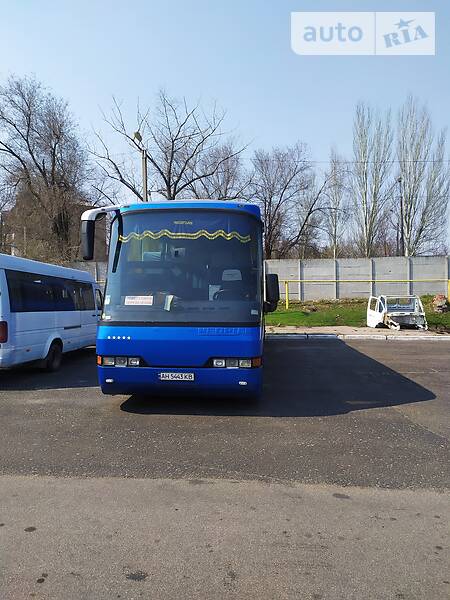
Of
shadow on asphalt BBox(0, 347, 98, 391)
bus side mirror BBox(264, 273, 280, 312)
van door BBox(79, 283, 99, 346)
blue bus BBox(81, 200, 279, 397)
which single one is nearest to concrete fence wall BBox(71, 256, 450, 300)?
van door BBox(79, 283, 99, 346)

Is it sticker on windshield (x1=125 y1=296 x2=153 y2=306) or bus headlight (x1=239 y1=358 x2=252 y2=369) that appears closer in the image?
bus headlight (x1=239 y1=358 x2=252 y2=369)

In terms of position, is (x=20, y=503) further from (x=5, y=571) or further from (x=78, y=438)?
(x=78, y=438)

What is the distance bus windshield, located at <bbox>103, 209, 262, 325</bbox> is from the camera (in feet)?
20.7

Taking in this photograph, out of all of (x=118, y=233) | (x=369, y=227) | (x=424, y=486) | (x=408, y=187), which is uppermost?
(x=408, y=187)

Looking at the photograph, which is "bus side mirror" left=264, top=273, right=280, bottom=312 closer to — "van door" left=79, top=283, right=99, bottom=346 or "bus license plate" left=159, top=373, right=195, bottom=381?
"bus license plate" left=159, top=373, right=195, bottom=381

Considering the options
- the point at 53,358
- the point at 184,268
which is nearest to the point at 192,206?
the point at 184,268

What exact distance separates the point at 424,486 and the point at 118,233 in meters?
5.07

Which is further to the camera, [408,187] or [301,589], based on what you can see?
[408,187]

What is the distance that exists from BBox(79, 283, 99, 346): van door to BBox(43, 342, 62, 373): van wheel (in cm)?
157

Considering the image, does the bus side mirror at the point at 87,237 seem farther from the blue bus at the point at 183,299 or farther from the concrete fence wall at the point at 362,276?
the concrete fence wall at the point at 362,276

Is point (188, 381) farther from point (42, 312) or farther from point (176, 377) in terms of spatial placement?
point (42, 312)

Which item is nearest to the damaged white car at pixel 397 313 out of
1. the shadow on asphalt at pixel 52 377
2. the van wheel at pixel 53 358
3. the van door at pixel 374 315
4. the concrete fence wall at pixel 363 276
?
the van door at pixel 374 315

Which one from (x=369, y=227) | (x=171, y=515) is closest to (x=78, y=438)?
(x=171, y=515)

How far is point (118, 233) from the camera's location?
6785 mm
